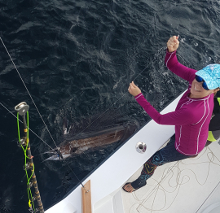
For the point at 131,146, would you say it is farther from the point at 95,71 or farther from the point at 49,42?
the point at 49,42

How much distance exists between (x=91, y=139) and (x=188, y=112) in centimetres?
313

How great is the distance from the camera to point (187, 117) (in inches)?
97.2

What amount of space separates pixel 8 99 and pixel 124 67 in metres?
3.17

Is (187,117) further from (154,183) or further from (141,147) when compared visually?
(154,183)

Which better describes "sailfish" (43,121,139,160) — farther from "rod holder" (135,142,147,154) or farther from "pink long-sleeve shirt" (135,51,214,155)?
"pink long-sleeve shirt" (135,51,214,155)

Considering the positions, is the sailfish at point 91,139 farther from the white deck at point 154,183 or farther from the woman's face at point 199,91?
the woman's face at point 199,91

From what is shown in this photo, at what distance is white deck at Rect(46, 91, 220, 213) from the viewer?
327 cm

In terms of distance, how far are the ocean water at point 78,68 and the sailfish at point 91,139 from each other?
0.14 meters

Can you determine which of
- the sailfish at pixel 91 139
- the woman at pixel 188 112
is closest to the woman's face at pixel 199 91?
the woman at pixel 188 112

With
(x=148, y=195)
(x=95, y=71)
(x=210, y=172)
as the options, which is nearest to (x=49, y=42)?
(x=95, y=71)

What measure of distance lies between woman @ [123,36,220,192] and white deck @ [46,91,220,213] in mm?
371

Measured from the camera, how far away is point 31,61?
18.7 ft

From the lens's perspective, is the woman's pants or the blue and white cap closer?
the blue and white cap

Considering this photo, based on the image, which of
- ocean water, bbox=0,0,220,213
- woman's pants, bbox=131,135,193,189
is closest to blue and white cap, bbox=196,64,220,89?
woman's pants, bbox=131,135,193,189
